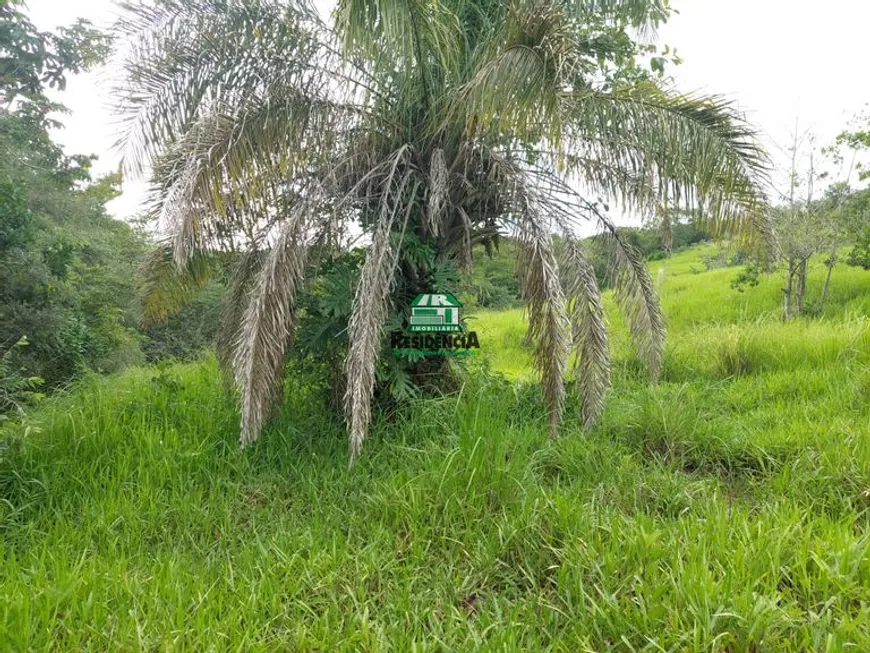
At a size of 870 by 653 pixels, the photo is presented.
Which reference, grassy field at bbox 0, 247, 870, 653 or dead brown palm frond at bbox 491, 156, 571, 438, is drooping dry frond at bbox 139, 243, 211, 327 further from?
dead brown palm frond at bbox 491, 156, 571, 438

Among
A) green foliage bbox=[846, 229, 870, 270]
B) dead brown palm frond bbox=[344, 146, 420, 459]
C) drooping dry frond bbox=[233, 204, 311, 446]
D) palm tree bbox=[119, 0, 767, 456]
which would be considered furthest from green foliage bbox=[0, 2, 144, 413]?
green foliage bbox=[846, 229, 870, 270]

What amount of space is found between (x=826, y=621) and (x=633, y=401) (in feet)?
7.55

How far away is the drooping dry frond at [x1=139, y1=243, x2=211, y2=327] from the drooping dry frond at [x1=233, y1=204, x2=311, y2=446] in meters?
1.01

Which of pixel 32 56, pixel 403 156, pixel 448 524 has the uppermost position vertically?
pixel 32 56

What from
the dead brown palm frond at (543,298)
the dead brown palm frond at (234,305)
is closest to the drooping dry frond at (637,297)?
the dead brown palm frond at (543,298)

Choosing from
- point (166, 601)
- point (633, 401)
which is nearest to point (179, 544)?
point (166, 601)

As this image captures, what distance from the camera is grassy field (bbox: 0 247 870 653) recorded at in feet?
5.66

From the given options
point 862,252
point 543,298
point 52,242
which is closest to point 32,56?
point 52,242

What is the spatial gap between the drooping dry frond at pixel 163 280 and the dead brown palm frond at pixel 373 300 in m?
1.53

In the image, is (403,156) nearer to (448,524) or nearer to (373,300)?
(373,300)

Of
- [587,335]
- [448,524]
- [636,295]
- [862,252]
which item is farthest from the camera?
[862,252]

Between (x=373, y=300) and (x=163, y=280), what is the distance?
187cm

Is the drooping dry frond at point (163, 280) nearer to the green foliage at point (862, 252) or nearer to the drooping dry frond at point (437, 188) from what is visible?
the drooping dry frond at point (437, 188)

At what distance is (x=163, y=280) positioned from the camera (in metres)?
3.46
